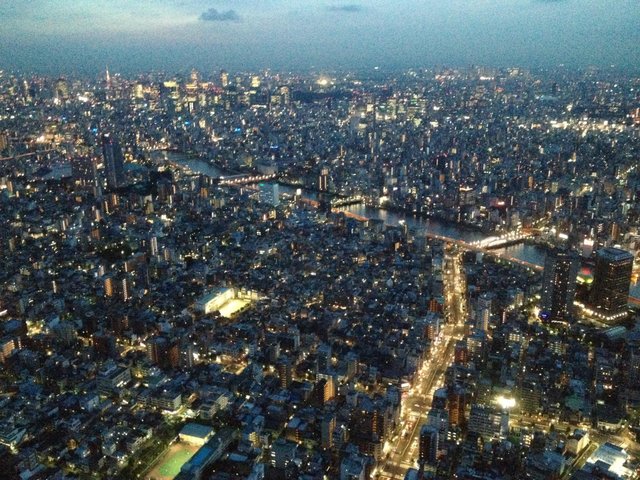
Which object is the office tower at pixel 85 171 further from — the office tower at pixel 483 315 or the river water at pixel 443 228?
the office tower at pixel 483 315

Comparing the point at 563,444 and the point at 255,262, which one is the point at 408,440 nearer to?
the point at 563,444

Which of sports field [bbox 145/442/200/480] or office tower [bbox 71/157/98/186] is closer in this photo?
sports field [bbox 145/442/200/480]

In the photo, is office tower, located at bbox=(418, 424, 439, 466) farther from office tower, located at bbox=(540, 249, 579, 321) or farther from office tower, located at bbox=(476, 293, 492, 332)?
office tower, located at bbox=(540, 249, 579, 321)

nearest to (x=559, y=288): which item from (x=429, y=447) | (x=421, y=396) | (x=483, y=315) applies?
(x=483, y=315)

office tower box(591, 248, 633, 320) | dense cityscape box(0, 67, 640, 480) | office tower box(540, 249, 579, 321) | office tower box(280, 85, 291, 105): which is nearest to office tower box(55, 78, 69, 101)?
dense cityscape box(0, 67, 640, 480)

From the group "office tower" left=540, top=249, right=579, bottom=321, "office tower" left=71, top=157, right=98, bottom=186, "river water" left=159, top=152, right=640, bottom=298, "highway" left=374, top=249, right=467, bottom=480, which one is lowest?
"highway" left=374, top=249, right=467, bottom=480

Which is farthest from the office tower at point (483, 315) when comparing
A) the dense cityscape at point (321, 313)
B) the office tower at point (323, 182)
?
the office tower at point (323, 182)
